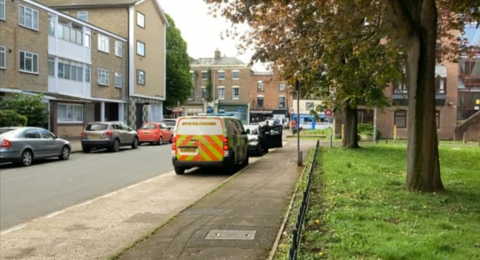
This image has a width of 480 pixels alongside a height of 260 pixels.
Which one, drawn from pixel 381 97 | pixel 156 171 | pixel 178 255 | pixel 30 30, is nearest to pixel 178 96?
pixel 30 30

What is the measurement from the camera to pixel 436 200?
8.36 meters

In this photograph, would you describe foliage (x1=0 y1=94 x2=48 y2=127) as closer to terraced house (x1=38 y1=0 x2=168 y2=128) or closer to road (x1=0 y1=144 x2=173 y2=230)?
road (x1=0 y1=144 x2=173 y2=230)

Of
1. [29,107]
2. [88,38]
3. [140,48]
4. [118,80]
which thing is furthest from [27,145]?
[140,48]

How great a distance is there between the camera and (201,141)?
1396 cm

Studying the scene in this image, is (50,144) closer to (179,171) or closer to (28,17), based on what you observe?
(179,171)

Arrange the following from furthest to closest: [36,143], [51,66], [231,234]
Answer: [51,66], [36,143], [231,234]

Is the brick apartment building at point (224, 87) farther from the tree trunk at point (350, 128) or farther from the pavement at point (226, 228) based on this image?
the pavement at point (226, 228)

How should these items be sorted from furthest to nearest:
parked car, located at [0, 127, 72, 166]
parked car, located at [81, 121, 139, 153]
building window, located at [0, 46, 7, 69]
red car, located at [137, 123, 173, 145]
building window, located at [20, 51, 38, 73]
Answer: red car, located at [137, 123, 173, 145], building window, located at [20, 51, 38, 73], building window, located at [0, 46, 7, 69], parked car, located at [81, 121, 139, 153], parked car, located at [0, 127, 72, 166]

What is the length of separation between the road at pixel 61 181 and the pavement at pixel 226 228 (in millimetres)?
3036

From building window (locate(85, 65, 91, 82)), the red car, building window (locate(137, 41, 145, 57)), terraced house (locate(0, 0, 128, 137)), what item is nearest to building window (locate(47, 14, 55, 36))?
terraced house (locate(0, 0, 128, 137))

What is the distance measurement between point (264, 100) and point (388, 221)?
71.6 metres

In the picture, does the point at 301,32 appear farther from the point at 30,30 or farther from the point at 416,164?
the point at 30,30

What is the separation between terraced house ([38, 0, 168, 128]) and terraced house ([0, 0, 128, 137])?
98cm

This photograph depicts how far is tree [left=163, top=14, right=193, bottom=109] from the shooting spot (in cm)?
5844
